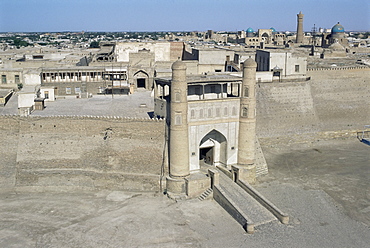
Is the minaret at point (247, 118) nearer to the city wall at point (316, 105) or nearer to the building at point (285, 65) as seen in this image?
the city wall at point (316, 105)

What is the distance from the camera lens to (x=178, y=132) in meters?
20.8

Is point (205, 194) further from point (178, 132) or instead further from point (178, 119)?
point (178, 119)

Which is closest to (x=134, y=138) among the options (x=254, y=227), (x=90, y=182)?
(x=90, y=182)

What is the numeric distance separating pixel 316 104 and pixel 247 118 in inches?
431

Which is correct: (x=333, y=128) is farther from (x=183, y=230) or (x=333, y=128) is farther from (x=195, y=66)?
(x=183, y=230)

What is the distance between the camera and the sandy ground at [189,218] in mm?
16844

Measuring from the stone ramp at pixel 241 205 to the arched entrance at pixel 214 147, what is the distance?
183 cm

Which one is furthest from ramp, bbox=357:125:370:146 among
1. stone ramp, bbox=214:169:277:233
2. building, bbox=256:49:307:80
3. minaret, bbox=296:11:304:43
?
minaret, bbox=296:11:304:43

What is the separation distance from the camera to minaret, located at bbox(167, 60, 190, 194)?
20.3 meters

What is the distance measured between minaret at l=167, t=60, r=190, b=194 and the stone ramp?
77.5 inches

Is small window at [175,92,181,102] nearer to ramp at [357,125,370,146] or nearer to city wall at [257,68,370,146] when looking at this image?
city wall at [257,68,370,146]

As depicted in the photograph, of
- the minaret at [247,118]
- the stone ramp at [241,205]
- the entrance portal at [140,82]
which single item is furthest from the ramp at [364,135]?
the entrance portal at [140,82]

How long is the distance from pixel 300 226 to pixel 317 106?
1514 centimetres

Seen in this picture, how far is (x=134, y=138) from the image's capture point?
21.8m
